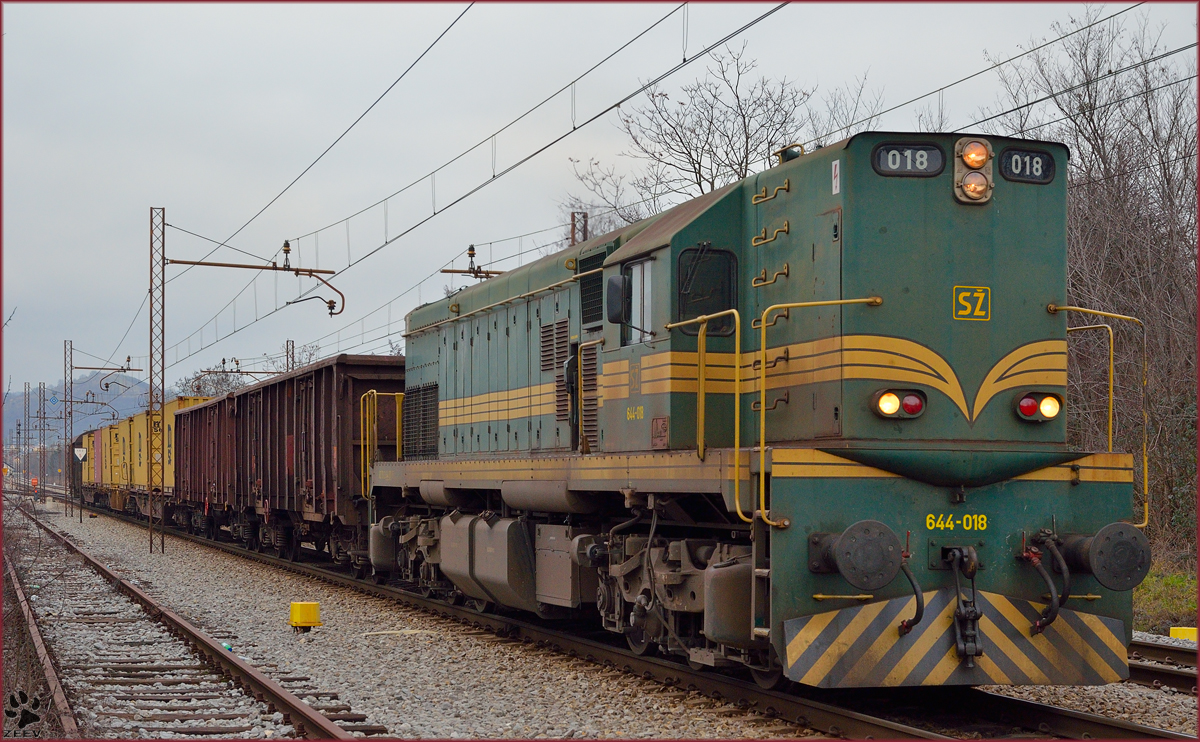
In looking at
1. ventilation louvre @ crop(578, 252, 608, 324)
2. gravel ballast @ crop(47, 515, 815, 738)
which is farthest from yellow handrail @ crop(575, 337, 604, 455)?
gravel ballast @ crop(47, 515, 815, 738)

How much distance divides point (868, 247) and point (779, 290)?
877 mm

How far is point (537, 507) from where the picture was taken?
10.4 m

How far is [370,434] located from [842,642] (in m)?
11.0

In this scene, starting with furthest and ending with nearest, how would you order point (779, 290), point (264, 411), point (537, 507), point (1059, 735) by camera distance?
point (264, 411) < point (537, 507) < point (779, 290) < point (1059, 735)

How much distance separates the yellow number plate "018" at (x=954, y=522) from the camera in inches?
278

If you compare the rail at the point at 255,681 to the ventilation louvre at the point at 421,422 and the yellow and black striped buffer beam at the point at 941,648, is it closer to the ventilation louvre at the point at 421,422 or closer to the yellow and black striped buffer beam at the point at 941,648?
the yellow and black striped buffer beam at the point at 941,648

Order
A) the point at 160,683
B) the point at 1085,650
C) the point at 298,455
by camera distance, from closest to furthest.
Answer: the point at 1085,650
the point at 160,683
the point at 298,455

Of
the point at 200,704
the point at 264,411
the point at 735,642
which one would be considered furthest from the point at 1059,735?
the point at 264,411

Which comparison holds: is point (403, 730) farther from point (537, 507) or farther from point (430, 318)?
point (430, 318)

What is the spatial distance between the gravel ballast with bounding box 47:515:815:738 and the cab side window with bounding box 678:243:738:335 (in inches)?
108

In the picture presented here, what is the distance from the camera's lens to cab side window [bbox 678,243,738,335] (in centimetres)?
836

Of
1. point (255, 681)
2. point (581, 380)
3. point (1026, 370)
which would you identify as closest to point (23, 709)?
point (255, 681)

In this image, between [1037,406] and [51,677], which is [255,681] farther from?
[1037,406]

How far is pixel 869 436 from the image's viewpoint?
285 inches
